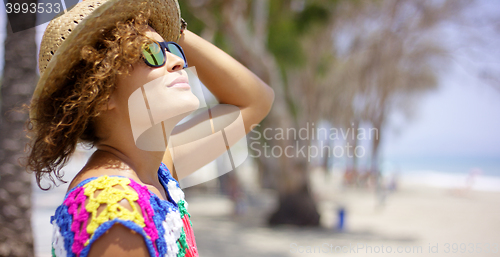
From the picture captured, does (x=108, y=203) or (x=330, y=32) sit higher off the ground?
(x=330, y=32)

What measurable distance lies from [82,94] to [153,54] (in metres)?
0.27

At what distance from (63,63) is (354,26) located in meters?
18.6

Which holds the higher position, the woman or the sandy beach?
the woman

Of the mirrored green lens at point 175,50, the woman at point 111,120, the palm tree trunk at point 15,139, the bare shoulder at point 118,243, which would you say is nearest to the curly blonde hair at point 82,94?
the woman at point 111,120

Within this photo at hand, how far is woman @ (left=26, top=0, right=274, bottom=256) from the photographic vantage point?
3.36ft

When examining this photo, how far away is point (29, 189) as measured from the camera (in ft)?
12.6

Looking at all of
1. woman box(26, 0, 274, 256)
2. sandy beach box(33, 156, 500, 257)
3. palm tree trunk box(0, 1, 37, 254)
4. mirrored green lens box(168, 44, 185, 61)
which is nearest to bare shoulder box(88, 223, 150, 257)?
woman box(26, 0, 274, 256)

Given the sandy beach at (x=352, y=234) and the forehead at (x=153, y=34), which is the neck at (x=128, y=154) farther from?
the sandy beach at (x=352, y=234)

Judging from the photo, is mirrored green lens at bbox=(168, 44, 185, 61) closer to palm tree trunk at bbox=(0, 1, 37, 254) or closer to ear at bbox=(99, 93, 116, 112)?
ear at bbox=(99, 93, 116, 112)

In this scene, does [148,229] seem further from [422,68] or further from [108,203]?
[422,68]

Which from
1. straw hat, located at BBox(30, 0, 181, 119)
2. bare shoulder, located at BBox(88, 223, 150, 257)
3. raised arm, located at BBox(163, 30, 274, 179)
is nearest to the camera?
bare shoulder, located at BBox(88, 223, 150, 257)

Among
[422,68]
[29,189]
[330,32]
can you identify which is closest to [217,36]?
[29,189]

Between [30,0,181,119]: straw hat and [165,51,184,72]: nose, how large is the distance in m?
0.19

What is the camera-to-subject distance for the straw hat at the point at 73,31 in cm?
116
